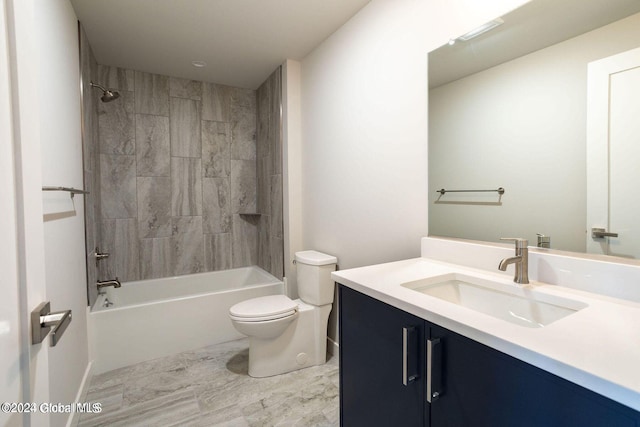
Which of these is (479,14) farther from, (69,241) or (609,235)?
(69,241)

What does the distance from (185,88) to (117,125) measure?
0.77 m

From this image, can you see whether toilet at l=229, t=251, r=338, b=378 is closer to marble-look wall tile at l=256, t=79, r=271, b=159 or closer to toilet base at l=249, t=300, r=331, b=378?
toilet base at l=249, t=300, r=331, b=378

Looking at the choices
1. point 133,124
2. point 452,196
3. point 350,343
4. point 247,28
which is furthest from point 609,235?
point 133,124

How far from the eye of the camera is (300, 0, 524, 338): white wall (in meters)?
1.67

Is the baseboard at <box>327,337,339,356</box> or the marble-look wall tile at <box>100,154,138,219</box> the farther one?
the marble-look wall tile at <box>100,154,138,219</box>

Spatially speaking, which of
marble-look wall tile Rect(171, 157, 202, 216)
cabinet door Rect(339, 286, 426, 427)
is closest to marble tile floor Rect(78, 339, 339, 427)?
cabinet door Rect(339, 286, 426, 427)

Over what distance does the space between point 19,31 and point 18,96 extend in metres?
0.13

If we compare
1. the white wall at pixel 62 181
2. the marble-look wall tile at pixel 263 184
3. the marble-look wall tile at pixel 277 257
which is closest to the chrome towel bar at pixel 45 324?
the white wall at pixel 62 181

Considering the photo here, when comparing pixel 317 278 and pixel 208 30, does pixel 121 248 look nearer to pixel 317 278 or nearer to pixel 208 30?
pixel 317 278

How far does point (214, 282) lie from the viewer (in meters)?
3.47

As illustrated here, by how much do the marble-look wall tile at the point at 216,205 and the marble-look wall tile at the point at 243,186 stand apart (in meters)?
0.08

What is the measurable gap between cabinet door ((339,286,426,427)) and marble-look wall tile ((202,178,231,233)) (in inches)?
96.6

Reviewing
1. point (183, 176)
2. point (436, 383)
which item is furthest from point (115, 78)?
point (436, 383)

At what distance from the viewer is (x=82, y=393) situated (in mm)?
1931
